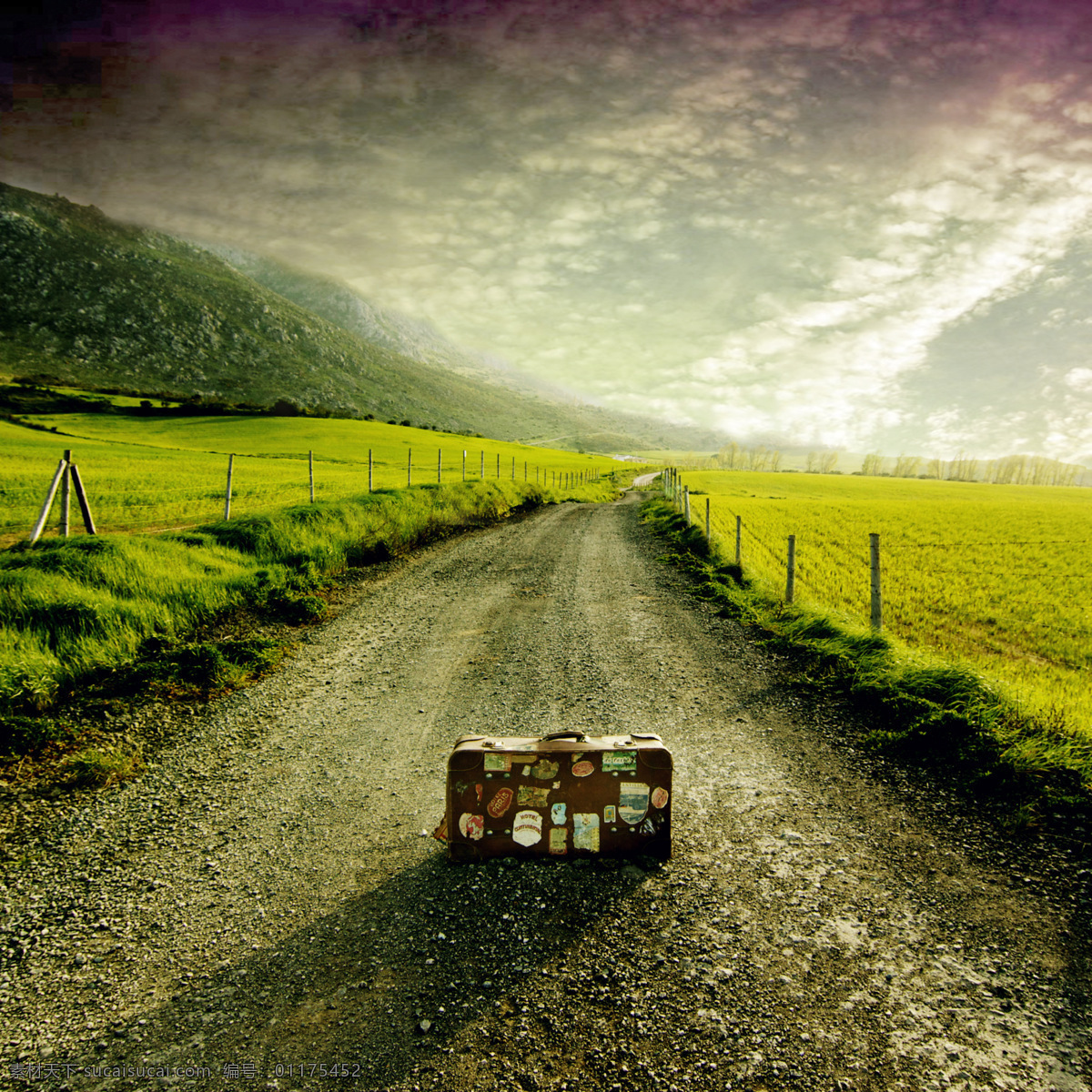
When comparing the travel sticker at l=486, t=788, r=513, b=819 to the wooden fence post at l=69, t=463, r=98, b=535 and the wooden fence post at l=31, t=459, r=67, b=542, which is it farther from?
the wooden fence post at l=69, t=463, r=98, b=535

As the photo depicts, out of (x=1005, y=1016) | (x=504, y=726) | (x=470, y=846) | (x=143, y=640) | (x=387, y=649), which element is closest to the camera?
(x=1005, y=1016)

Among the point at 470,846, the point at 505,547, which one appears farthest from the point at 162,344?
the point at 470,846

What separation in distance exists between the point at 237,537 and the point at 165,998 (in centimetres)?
1002

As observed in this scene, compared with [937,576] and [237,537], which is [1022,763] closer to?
[237,537]

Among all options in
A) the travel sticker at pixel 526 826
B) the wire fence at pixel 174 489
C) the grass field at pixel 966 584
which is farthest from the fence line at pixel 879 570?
the wire fence at pixel 174 489

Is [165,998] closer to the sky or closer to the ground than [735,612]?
closer to the ground

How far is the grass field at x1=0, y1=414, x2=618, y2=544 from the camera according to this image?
1980cm

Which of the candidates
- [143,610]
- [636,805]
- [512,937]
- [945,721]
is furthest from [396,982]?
[143,610]

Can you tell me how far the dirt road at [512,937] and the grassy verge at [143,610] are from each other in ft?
3.96

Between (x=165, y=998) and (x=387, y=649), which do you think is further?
(x=387, y=649)

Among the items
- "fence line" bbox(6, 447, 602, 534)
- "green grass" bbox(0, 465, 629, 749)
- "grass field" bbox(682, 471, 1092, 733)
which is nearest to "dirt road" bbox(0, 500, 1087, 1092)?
"green grass" bbox(0, 465, 629, 749)

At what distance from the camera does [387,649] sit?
845cm

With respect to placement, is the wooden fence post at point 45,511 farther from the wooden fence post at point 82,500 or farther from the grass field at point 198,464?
the grass field at point 198,464

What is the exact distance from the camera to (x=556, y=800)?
4.07 metres
